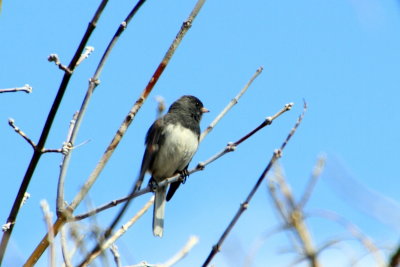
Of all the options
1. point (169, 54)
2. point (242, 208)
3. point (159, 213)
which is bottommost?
point (242, 208)

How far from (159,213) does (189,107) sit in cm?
125

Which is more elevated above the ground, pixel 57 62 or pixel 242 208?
pixel 57 62

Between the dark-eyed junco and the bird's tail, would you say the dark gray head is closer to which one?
the dark-eyed junco

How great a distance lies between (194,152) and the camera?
539 centimetres

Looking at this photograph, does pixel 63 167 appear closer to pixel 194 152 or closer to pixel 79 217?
pixel 79 217

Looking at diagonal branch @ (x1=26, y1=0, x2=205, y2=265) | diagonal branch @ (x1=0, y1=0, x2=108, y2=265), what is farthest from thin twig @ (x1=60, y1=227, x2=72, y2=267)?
diagonal branch @ (x1=0, y1=0, x2=108, y2=265)

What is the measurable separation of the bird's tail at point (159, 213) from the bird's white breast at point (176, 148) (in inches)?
9.5

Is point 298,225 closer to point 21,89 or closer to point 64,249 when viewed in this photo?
point 64,249

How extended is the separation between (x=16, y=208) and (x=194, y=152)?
368 cm

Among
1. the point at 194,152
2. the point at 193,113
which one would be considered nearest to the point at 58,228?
the point at 194,152

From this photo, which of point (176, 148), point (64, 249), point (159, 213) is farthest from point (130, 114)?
point (159, 213)

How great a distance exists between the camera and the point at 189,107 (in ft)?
19.9

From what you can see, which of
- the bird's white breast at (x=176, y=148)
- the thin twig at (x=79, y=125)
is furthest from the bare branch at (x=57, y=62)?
the bird's white breast at (x=176, y=148)

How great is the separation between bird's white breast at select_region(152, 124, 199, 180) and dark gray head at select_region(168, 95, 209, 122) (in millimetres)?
427
